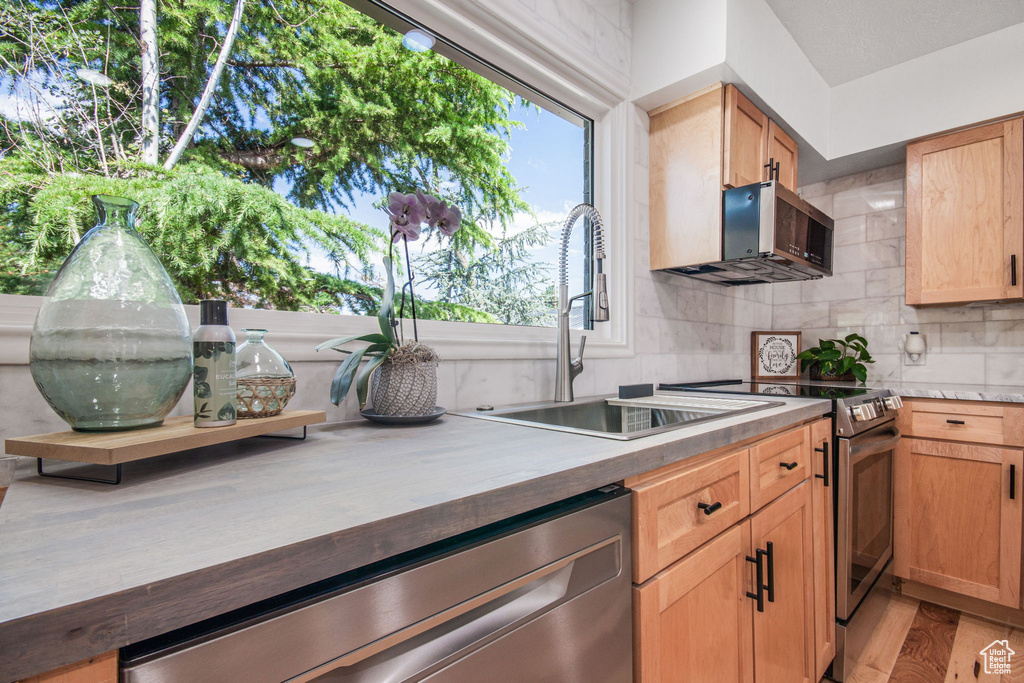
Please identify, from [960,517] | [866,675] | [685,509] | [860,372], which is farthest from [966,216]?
[685,509]

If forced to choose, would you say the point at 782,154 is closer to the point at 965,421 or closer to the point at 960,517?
the point at 965,421

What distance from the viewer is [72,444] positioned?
22.8 inches

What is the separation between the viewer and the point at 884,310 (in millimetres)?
2711

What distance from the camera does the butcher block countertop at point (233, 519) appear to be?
13.1 inches

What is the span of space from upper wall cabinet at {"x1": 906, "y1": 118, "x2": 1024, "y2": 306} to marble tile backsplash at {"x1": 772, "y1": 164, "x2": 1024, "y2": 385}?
30 cm

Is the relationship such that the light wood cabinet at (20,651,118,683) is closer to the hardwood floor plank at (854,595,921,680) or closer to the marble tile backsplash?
the hardwood floor plank at (854,595,921,680)

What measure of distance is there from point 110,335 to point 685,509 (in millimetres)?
951

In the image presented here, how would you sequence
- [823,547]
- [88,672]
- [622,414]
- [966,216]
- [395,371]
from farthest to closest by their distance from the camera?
[966,216] → [823,547] → [622,414] → [395,371] → [88,672]

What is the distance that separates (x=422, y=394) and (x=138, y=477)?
0.55 meters

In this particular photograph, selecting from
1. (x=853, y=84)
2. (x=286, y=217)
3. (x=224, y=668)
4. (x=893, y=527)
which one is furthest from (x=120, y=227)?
(x=853, y=84)

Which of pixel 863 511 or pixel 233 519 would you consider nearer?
pixel 233 519

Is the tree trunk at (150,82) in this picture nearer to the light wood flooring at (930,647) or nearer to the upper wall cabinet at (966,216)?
the light wood flooring at (930,647)

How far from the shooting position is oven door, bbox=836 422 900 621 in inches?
64.2

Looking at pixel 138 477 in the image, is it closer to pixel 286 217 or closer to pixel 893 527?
pixel 286 217
